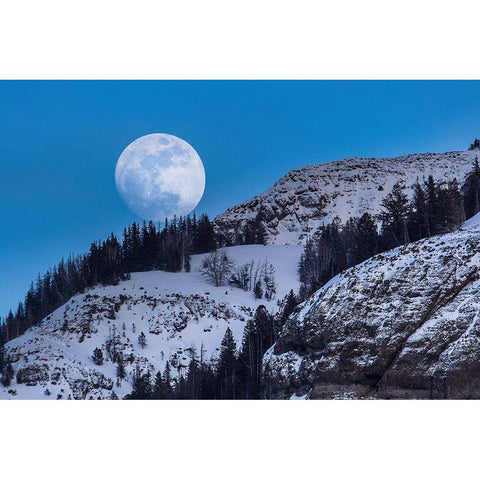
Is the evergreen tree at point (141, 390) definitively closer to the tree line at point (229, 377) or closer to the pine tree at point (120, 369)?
the tree line at point (229, 377)

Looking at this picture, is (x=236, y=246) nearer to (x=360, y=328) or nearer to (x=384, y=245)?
(x=384, y=245)

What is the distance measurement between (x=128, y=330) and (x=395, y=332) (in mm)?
38494

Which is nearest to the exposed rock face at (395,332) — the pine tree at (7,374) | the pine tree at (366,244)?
the pine tree at (366,244)

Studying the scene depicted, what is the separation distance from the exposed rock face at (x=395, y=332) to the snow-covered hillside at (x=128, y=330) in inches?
757

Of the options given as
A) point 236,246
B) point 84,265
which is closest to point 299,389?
point 84,265

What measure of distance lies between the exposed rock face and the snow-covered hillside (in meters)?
19.2

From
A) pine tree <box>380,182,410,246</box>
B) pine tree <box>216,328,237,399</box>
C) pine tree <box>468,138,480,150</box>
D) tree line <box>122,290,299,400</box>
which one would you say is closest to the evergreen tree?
tree line <box>122,290,299,400</box>

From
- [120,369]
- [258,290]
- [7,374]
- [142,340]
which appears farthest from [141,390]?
[258,290]

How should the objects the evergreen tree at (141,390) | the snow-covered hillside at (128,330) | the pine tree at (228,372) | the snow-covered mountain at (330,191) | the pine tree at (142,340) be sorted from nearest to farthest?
the pine tree at (228,372), the evergreen tree at (141,390), the snow-covered hillside at (128,330), the pine tree at (142,340), the snow-covered mountain at (330,191)

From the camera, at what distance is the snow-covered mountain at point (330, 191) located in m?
130

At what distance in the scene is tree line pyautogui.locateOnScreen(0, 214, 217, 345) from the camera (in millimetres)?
85062

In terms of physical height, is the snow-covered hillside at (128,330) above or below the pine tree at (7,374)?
above

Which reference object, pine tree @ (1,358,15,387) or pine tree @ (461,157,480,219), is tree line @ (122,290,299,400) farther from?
pine tree @ (461,157,480,219)

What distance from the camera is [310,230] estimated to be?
424 ft
